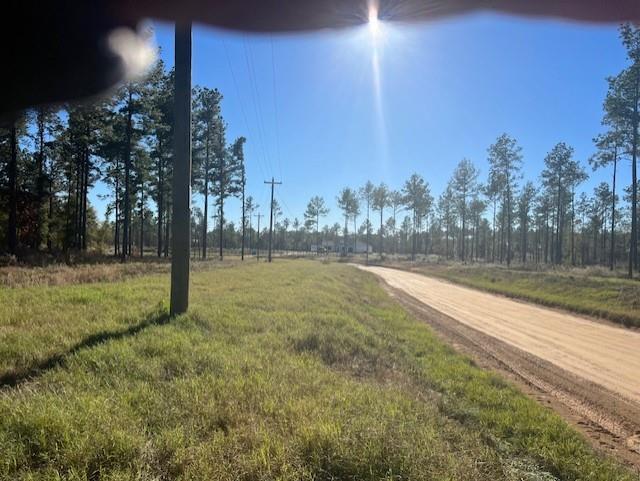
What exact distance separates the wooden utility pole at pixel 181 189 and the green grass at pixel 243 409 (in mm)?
665

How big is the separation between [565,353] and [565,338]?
217 cm

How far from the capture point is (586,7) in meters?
1.95

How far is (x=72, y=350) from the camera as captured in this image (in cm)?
503

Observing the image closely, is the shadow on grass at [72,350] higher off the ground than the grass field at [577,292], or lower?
higher

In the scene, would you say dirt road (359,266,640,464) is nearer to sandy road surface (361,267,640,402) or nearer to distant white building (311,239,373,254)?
sandy road surface (361,267,640,402)

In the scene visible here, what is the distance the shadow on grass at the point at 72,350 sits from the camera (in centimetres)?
408

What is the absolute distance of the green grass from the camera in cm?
281

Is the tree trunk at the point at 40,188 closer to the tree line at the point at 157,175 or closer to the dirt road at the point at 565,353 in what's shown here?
the tree line at the point at 157,175

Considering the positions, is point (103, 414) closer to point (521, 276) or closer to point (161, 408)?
point (161, 408)

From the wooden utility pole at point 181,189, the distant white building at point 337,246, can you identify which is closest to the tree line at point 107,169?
the wooden utility pole at point 181,189

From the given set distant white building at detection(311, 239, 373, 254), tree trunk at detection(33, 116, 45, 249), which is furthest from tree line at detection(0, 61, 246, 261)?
distant white building at detection(311, 239, 373, 254)

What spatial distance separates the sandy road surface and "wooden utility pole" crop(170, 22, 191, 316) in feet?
27.1

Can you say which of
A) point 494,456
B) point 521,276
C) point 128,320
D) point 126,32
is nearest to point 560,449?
point 494,456

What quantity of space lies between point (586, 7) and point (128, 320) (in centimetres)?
746
